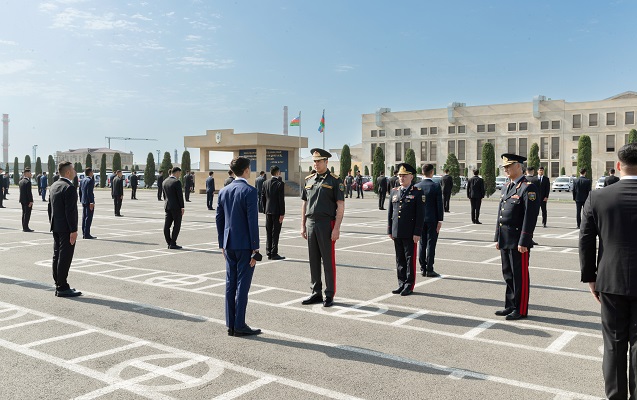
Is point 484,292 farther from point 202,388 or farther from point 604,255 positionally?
point 202,388

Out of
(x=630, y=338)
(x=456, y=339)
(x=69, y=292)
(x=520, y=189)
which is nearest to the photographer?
(x=630, y=338)

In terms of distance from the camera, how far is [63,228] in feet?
26.7

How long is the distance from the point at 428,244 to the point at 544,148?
77807 mm

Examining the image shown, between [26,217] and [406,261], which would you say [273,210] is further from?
[26,217]

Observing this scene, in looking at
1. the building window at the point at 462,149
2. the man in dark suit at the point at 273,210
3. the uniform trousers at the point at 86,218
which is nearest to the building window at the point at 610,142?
the building window at the point at 462,149

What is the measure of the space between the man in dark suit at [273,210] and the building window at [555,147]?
249 feet

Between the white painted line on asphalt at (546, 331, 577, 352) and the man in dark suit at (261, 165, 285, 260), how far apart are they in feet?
22.2

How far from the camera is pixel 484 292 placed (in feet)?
27.4

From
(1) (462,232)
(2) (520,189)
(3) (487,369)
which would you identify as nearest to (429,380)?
(3) (487,369)

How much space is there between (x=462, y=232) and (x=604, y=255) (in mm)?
13387

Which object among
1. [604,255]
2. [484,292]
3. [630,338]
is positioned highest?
[604,255]

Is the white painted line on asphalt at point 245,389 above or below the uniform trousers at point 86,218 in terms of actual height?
below

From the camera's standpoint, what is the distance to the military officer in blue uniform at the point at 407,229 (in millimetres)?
8148

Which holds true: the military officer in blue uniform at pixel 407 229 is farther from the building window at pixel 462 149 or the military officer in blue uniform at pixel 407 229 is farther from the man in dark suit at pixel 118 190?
the building window at pixel 462 149
